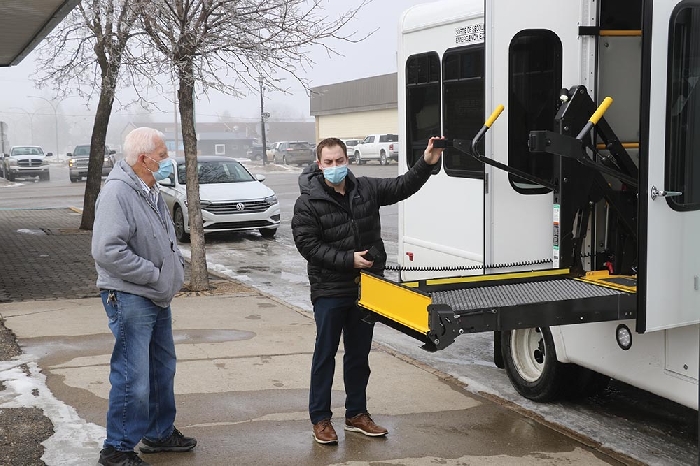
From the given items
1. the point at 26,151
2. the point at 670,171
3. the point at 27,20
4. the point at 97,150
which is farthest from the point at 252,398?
the point at 26,151

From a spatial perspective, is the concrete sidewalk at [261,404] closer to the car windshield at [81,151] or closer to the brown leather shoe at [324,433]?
the brown leather shoe at [324,433]

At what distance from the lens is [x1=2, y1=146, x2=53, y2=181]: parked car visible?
4684cm

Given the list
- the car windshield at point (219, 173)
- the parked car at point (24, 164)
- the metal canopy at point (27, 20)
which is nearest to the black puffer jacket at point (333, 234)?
the metal canopy at point (27, 20)

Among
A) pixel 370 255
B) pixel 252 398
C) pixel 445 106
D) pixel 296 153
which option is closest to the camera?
pixel 370 255

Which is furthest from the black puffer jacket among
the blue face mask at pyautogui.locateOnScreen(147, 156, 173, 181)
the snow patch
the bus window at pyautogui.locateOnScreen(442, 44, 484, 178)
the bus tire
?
the bus window at pyautogui.locateOnScreen(442, 44, 484, 178)

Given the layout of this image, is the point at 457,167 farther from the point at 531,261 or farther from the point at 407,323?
the point at 407,323

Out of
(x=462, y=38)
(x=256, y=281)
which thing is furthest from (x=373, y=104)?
(x=462, y=38)

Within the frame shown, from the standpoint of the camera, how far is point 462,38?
7.66m

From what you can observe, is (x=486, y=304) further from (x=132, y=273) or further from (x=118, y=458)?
(x=118, y=458)

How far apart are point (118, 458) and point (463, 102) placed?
4.06 metres

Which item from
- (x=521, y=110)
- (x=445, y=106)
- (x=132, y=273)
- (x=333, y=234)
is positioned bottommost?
(x=132, y=273)

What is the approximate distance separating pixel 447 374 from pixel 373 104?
174ft

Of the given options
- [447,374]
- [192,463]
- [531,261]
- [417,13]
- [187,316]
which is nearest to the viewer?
[192,463]

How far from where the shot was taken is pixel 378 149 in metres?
50.4
